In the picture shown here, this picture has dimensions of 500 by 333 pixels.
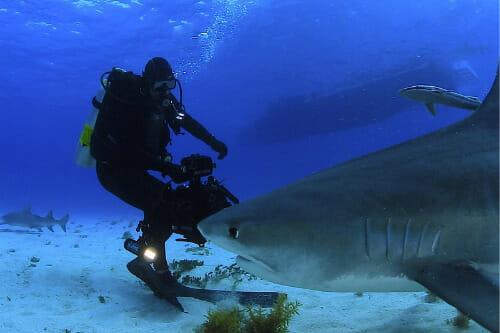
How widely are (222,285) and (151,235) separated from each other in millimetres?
1422

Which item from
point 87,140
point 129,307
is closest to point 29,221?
point 87,140

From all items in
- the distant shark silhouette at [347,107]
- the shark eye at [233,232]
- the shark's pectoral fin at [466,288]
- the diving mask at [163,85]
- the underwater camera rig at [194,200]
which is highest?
the distant shark silhouette at [347,107]

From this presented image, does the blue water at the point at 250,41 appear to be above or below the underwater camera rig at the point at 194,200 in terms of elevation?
above

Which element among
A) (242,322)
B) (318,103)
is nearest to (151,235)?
(242,322)

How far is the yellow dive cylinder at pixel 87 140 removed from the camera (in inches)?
265

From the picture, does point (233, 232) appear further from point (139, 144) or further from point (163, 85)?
point (163, 85)

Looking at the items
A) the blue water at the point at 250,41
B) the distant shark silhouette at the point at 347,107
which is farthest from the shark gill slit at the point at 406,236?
the distant shark silhouette at the point at 347,107

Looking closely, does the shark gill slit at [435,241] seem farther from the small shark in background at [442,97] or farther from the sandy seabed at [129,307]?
the small shark in background at [442,97]

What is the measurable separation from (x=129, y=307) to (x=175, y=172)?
1.75 meters

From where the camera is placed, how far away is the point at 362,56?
32.1 m

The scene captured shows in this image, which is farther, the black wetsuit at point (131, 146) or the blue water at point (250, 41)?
the blue water at point (250, 41)

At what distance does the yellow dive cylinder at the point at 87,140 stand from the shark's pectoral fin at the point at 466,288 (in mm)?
5589

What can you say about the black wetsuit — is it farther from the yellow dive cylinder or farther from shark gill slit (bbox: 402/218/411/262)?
shark gill slit (bbox: 402/218/411/262)

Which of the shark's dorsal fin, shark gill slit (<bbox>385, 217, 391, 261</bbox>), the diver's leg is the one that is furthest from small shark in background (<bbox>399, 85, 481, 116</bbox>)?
the diver's leg
